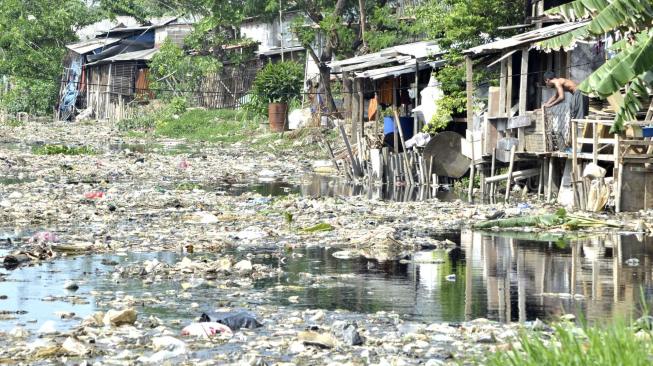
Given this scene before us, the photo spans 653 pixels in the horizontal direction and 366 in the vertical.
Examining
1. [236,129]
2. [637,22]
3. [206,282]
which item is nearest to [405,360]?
[206,282]

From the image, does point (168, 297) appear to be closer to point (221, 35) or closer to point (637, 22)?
point (637, 22)

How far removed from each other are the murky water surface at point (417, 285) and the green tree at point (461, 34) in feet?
36.7

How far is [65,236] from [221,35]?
105 feet

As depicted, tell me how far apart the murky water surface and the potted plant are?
24.9m

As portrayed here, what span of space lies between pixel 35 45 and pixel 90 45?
300cm

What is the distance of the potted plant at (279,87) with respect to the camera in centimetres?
3925

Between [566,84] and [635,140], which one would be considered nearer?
[635,140]

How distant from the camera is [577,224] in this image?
54.3 ft

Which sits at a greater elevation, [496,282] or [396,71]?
[396,71]

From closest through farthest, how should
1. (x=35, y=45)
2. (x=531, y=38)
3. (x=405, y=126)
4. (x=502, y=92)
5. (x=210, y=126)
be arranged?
(x=531, y=38) → (x=502, y=92) → (x=405, y=126) → (x=210, y=126) → (x=35, y=45)

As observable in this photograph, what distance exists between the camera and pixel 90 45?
55.3 m

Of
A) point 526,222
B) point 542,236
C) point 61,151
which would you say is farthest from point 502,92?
point 61,151

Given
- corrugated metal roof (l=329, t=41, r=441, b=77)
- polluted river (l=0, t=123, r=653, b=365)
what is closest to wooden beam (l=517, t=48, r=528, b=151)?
polluted river (l=0, t=123, r=653, b=365)

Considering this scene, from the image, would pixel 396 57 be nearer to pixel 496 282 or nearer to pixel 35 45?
pixel 496 282
